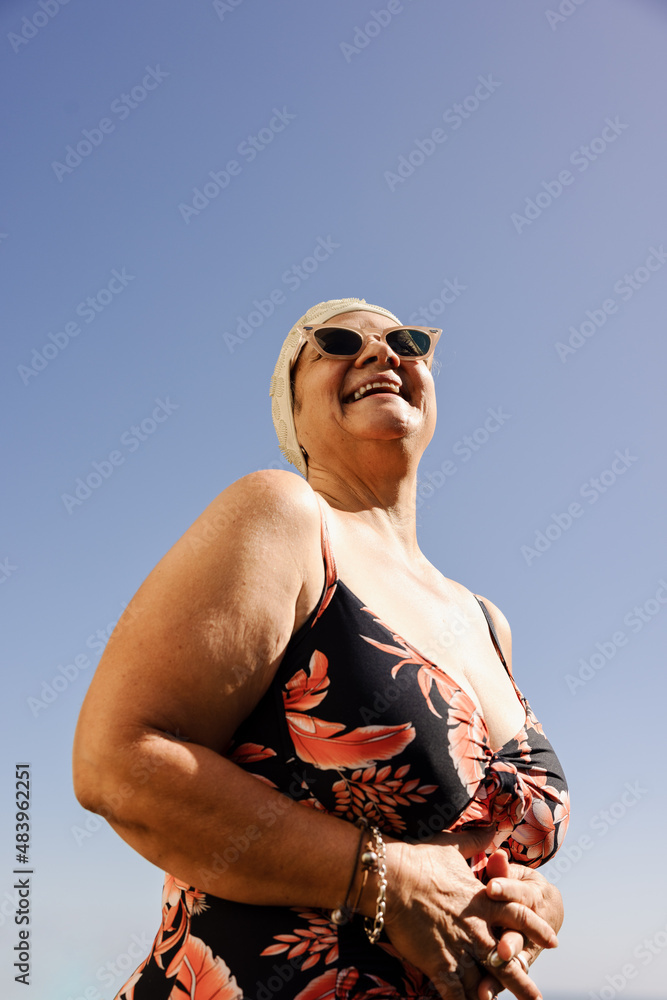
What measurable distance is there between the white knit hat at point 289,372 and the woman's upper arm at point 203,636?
119cm

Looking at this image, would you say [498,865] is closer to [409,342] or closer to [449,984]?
[449,984]

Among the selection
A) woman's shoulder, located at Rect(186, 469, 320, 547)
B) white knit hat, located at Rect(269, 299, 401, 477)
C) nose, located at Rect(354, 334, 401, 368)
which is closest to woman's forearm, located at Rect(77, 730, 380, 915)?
woman's shoulder, located at Rect(186, 469, 320, 547)

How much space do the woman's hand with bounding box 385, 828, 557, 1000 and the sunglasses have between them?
1.75m

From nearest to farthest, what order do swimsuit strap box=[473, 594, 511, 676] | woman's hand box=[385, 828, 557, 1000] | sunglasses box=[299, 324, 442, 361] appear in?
woman's hand box=[385, 828, 557, 1000]
swimsuit strap box=[473, 594, 511, 676]
sunglasses box=[299, 324, 442, 361]

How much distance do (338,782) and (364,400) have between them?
4.87 feet

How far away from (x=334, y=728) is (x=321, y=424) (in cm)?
141

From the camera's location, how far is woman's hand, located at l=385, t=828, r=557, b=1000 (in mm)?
1585

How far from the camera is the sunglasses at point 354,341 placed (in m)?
2.83

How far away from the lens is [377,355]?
110 inches

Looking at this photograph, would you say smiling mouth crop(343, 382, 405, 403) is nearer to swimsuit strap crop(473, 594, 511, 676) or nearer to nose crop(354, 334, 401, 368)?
nose crop(354, 334, 401, 368)

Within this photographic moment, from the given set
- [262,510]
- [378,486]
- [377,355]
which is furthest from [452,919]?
[377,355]

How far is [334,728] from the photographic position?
1.66 m

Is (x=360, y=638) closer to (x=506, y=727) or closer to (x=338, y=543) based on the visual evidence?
(x=338, y=543)

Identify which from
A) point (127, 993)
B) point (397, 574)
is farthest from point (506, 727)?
point (127, 993)
